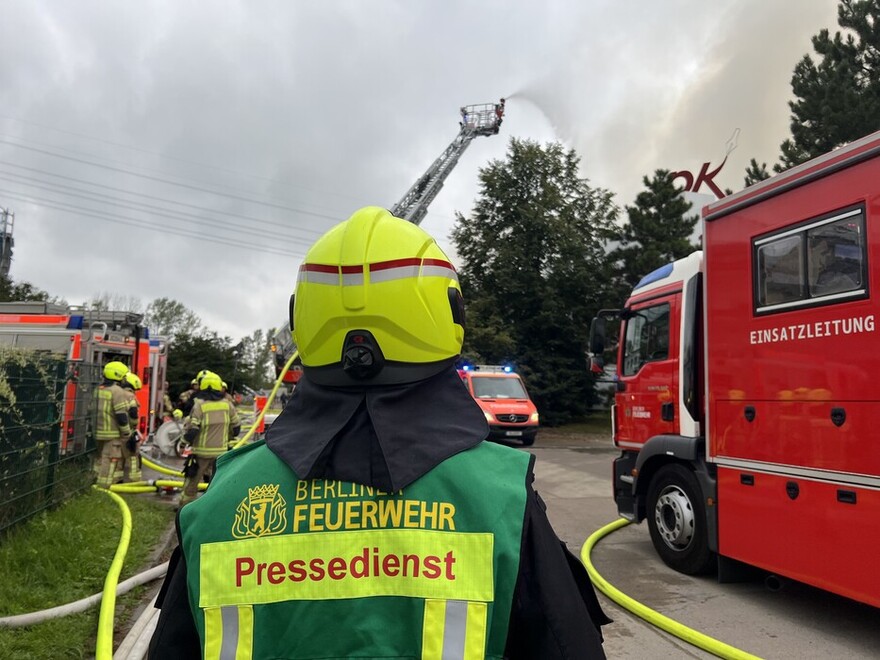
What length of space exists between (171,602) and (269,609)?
23cm

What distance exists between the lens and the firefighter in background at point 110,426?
9.79 m

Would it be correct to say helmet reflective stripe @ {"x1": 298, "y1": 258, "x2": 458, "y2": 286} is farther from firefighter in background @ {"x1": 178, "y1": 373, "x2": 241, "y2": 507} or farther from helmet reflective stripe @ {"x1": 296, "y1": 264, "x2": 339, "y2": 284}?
firefighter in background @ {"x1": 178, "y1": 373, "x2": 241, "y2": 507}

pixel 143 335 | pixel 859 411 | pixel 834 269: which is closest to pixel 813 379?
pixel 859 411

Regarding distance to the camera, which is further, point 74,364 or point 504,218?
point 504,218

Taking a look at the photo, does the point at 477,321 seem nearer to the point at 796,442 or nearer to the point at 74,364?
the point at 74,364

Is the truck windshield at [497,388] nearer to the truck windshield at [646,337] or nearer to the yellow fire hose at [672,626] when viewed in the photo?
the truck windshield at [646,337]

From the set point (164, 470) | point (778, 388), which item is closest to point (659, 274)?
point (778, 388)

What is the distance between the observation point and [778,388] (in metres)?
4.78

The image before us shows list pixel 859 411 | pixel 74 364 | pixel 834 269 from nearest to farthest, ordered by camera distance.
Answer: pixel 859 411
pixel 834 269
pixel 74 364

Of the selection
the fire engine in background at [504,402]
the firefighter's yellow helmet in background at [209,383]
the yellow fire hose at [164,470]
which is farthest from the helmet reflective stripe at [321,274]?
the fire engine in background at [504,402]

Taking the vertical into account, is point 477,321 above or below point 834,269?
above

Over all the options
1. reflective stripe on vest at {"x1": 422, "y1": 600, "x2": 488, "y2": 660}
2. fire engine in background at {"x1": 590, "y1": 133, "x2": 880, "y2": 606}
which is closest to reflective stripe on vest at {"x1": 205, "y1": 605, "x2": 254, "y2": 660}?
reflective stripe on vest at {"x1": 422, "y1": 600, "x2": 488, "y2": 660}

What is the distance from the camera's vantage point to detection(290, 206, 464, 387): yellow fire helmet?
4.53 ft

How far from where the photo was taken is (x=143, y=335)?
1555 cm
